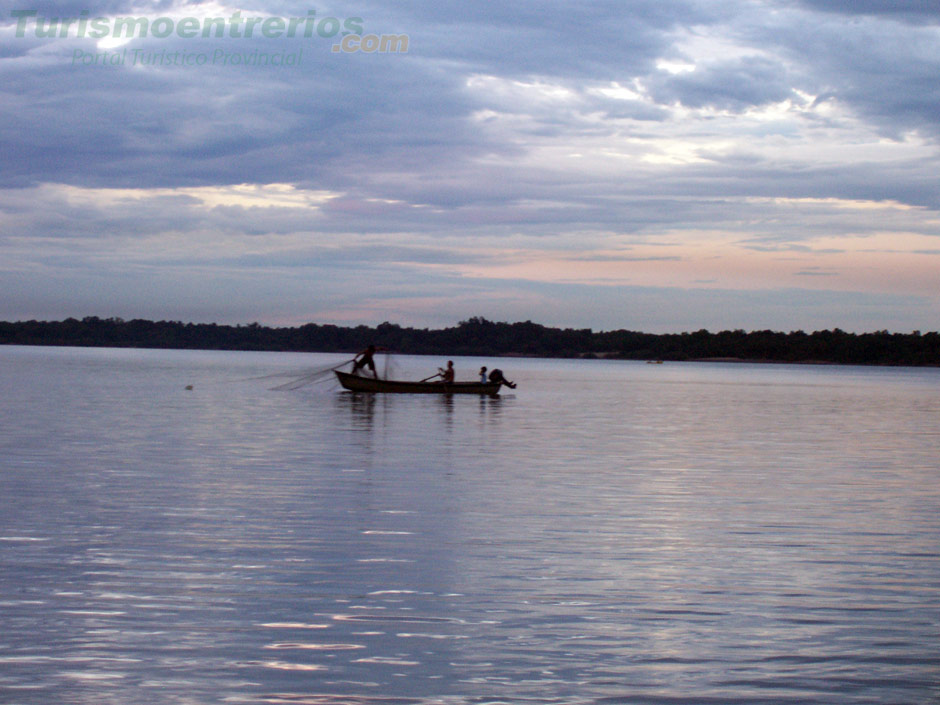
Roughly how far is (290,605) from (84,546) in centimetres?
380

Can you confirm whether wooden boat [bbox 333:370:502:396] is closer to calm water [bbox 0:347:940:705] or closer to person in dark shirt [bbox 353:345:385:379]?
person in dark shirt [bbox 353:345:385:379]

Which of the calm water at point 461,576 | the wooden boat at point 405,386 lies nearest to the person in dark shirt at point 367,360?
the wooden boat at point 405,386

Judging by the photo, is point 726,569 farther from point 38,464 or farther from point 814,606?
point 38,464

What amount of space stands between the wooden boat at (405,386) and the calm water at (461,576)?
80.7 feet

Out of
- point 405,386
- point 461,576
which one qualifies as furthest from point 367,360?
point 461,576

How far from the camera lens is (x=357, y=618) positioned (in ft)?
28.9

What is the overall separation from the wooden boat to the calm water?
80.7ft

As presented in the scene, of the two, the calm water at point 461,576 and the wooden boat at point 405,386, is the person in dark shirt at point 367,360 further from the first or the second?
the calm water at point 461,576

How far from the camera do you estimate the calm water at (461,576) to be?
734 cm

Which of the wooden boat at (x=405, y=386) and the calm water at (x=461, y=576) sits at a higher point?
the wooden boat at (x=405, y=386)

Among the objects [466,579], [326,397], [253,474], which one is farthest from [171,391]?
[466,579]

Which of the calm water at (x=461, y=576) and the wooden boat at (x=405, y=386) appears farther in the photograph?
the wooden boat at (x=405, y=386)

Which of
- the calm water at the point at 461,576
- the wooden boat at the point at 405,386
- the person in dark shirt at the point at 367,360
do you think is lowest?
the calm water at the point at 461,576

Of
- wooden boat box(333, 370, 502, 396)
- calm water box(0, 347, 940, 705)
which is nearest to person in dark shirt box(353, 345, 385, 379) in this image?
wooden boat box(333, 370, 502, 396)
